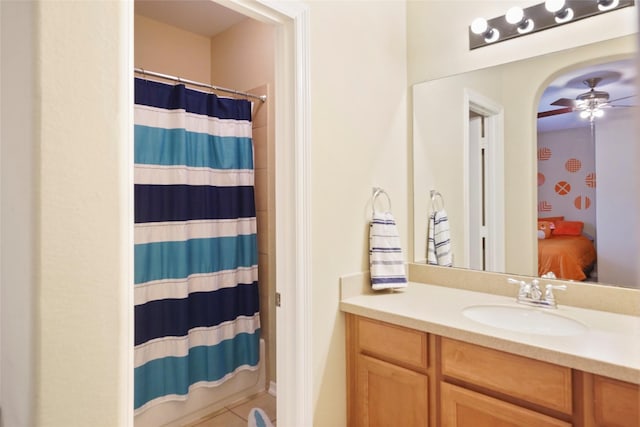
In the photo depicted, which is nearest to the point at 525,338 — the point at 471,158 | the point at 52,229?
the point at 471,158

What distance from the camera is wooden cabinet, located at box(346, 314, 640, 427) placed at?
3.59ft

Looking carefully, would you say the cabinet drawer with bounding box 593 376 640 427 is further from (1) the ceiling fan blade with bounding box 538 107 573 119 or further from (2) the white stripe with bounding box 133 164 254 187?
(2) the white stripe with bounding box 133 164 254 187

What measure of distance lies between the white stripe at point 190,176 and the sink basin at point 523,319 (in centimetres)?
162

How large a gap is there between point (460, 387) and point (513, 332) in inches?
11.3

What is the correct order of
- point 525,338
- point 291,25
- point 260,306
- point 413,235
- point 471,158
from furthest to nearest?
1. point 260,306
2. point 413,235
3. point 471,158
4. point 291,25
5. point 525,338

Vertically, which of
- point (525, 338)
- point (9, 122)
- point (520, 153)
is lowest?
point (525, 338)

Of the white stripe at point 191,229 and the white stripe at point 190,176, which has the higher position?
the white stripe at point 190,176

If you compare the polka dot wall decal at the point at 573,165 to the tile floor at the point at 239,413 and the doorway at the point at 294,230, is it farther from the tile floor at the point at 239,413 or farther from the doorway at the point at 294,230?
the tile floor at the point at 239,413

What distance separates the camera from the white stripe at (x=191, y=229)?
2084 mm

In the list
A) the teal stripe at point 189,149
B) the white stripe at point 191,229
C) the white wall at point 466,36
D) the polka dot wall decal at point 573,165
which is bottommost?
the white stripe at point 191,229

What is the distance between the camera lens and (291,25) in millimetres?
1548

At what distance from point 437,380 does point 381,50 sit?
160 cm

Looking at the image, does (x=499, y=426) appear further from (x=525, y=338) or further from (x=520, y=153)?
(x=520, y=153)

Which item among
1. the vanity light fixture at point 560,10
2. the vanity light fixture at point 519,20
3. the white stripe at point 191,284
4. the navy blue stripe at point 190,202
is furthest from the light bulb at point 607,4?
the white stripe at point 191,284
